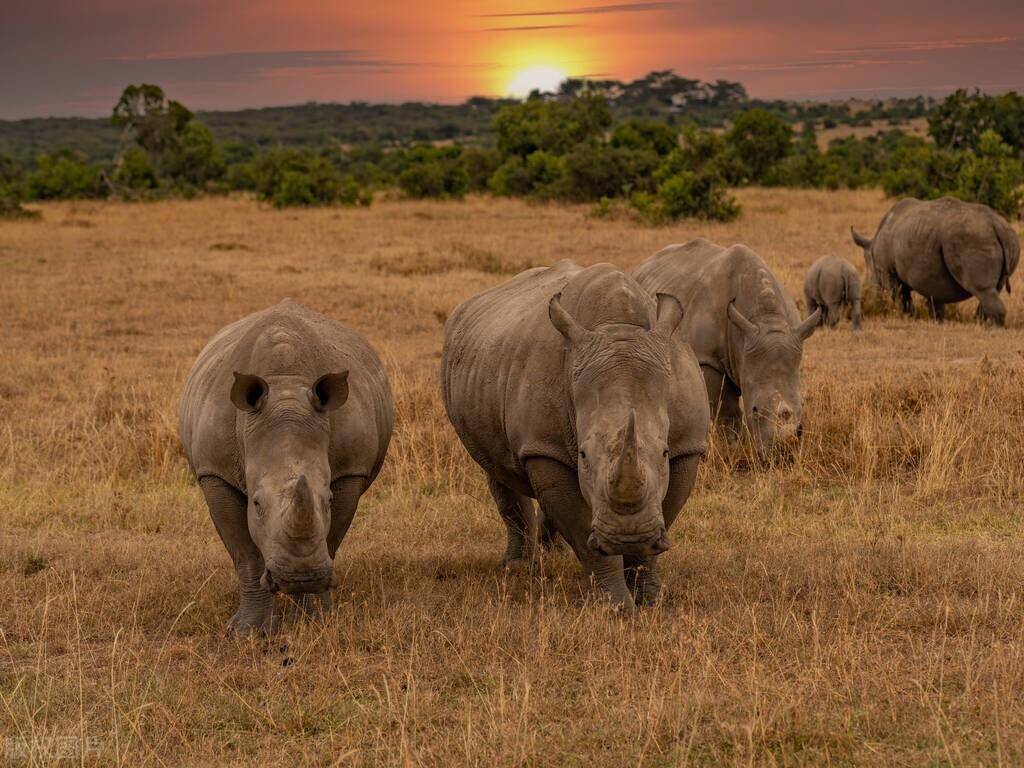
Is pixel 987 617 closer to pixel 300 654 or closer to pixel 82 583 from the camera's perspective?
pixel 300 654

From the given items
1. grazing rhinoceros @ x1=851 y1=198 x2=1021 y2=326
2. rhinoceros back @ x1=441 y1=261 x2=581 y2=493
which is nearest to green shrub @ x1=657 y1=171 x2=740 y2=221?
grazing rhinoceros @ x1=851 y1=198 x2=1021 y2=326

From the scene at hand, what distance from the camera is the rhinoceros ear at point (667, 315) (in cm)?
606

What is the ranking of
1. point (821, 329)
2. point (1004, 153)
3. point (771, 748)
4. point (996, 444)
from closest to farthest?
point (771, 748)
point (996, 444)
point (821, 329)
point (1004, 153)

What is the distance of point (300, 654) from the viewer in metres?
5.64

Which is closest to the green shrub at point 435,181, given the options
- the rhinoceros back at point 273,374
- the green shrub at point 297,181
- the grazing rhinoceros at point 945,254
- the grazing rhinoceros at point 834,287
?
the green shrub at point 297,181

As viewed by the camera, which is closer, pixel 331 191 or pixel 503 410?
pixel 503 410

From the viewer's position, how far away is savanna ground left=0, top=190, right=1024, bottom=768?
15.5 feet

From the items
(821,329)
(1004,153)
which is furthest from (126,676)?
(1004,153)

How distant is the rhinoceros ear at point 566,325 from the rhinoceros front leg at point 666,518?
0.80m

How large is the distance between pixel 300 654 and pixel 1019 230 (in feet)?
69.6

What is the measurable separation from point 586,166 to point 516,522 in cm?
2861

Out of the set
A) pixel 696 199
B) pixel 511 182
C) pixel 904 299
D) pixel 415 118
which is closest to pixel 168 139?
pixel 511 182

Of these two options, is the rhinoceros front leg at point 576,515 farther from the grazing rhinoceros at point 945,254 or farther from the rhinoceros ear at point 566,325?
the grazing rhinoceros at point 945,254

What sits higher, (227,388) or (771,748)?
(227,388)
